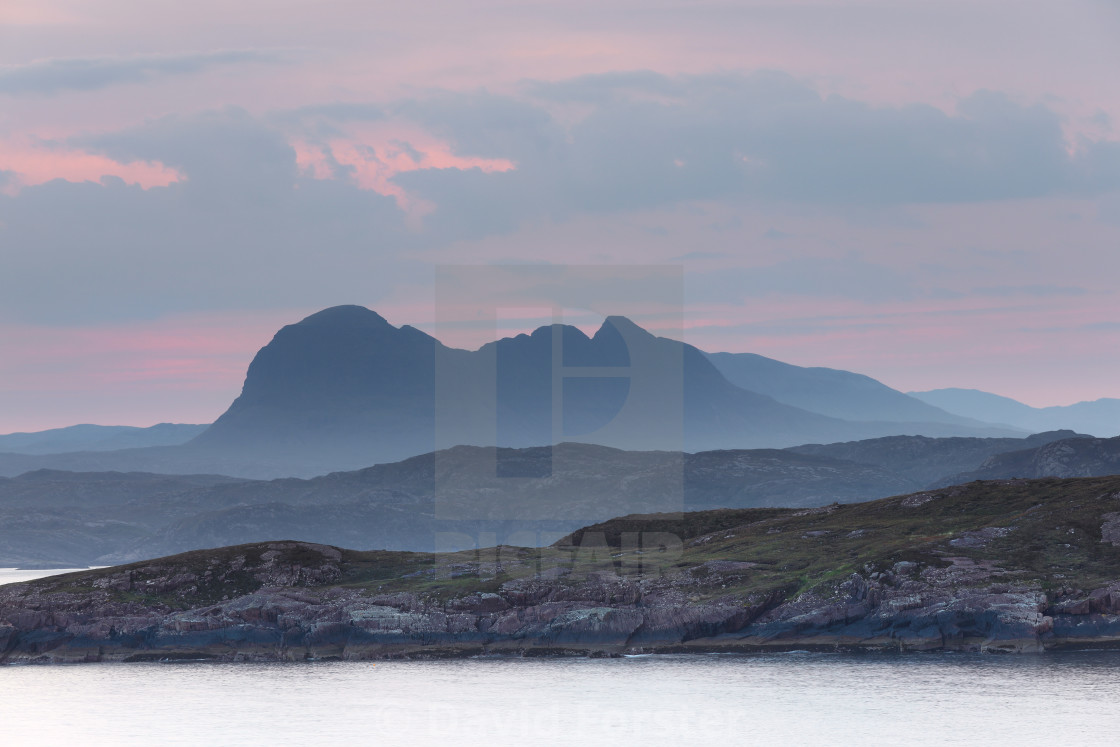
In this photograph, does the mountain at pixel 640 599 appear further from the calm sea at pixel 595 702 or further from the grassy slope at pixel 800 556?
the calm sea at pixel 595 702

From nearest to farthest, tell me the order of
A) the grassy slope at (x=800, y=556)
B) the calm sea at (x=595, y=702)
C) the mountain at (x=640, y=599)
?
the calm sea at (x=595, y=702), the mountain at (x=640, y=599), the grassy slope at (x=800, y=556)

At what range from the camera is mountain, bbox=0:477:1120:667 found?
131 meters

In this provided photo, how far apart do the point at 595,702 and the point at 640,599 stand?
37954mm

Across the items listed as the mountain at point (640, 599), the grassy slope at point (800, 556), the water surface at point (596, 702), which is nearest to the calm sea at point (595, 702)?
the water surface at point (596, 702)

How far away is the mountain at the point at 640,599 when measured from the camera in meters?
131

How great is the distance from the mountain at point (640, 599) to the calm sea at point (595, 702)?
6.44 meters

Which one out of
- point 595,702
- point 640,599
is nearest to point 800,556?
point 640,599

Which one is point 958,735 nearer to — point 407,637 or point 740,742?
point 740,742

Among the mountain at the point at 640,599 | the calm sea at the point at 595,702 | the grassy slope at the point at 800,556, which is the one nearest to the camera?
the calm sea at the point at 595,702

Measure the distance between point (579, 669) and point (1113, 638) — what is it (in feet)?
179

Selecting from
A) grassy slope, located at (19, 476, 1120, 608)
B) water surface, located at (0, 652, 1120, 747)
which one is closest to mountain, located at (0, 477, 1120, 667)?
grassy slope, located at (19, 476, 1120, 608)

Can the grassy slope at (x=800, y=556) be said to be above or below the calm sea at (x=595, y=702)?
above

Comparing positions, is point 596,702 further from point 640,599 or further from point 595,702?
point 640,599

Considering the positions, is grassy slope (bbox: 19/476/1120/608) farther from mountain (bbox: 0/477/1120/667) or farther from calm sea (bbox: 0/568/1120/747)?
calm sea (bbox: 0/568/1120/747)
